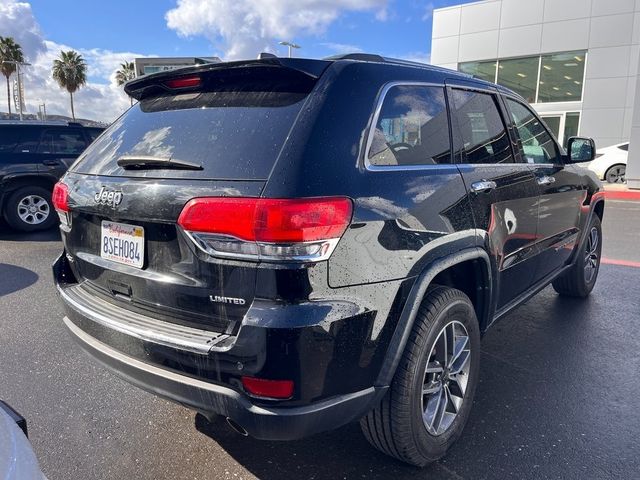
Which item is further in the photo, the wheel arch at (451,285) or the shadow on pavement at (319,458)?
the shadow on pavement at (319,458)

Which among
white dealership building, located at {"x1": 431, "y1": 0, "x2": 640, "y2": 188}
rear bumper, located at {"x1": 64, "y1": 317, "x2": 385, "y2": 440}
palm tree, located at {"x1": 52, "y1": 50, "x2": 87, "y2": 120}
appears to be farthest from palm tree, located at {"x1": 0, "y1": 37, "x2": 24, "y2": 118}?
rear bumper, located at {"x1": 64, "y1": 317, "x2": 385, "y2": 440}

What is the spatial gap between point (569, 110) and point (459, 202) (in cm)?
1846

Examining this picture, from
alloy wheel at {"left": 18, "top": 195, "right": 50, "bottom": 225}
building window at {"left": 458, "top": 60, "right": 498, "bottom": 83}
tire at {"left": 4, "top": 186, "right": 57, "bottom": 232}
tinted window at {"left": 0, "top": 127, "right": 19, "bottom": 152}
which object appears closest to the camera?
tinted window at {"left": 0, "top": 127, "right": 19, "bottom": 152}

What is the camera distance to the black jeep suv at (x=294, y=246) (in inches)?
69.2

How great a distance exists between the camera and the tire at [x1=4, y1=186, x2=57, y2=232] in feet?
25.1

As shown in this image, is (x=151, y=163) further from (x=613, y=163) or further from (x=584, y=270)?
(x=613, y=163)

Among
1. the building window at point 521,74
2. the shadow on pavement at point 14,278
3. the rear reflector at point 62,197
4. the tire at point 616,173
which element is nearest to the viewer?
the rear reflector at point 62,197

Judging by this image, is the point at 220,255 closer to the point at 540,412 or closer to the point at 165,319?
the point at 165,319

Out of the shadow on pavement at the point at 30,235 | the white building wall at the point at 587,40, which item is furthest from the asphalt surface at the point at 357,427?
the white building wall at the point at 587,40

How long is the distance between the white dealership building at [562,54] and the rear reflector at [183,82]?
656 inches

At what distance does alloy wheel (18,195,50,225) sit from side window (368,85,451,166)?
7370 millimetres

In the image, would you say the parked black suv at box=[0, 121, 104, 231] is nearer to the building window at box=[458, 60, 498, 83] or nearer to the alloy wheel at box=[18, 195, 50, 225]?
the alloy wheel at box=[18, 195, 50, 225]

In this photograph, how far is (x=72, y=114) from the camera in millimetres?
53062

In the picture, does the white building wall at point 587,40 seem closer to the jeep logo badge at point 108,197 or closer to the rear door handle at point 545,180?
the rear door handle at point 545,180
